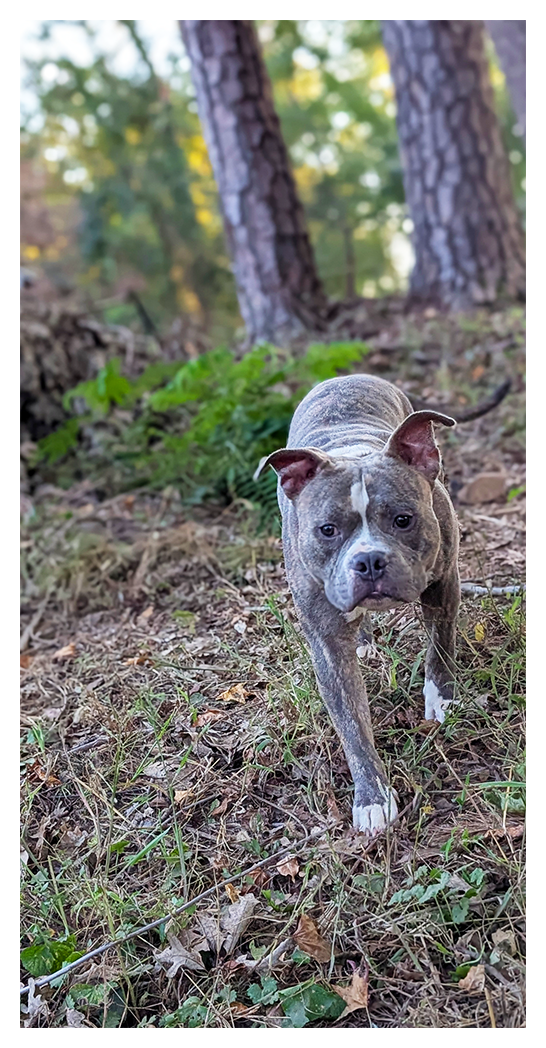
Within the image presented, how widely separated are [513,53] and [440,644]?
5564mm

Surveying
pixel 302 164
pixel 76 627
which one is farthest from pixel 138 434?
pixel 302 164

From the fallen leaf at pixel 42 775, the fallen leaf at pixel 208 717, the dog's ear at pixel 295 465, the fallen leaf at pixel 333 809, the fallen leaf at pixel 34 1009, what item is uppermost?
the dog's ear at pixel 295 465

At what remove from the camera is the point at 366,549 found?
8.64ft

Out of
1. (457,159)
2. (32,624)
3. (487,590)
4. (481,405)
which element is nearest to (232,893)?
(487,590)

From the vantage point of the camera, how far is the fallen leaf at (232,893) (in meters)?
2.89

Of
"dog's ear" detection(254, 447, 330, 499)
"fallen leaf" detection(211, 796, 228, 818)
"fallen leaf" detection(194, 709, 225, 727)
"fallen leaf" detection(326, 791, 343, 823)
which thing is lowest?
"fallen leaf" detection(211, 796, 228, 818)

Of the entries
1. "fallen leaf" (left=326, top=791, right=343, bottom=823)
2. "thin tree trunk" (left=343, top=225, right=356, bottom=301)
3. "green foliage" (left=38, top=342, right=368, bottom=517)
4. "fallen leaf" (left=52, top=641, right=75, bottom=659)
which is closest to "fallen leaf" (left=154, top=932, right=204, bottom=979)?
"fallen leaf" (left=326, top=791, right=343, bottom=823)

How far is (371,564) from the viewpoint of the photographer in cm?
261

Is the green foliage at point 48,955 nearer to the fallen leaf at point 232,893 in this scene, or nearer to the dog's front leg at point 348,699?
the fallen leaf at point 232,893

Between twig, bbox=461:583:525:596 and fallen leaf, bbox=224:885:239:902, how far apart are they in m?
1.64

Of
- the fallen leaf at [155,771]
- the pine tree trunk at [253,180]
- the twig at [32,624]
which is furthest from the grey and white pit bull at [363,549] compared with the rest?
the pine tree trunk at [253,180]

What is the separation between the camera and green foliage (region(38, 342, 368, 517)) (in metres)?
5.41

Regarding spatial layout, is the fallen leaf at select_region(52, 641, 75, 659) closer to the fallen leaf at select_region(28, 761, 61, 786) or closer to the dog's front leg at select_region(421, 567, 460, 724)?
the fallen leaf at select_region(28, 761, 61, 786)

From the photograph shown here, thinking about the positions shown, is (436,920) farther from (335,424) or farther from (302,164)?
(302,164)
